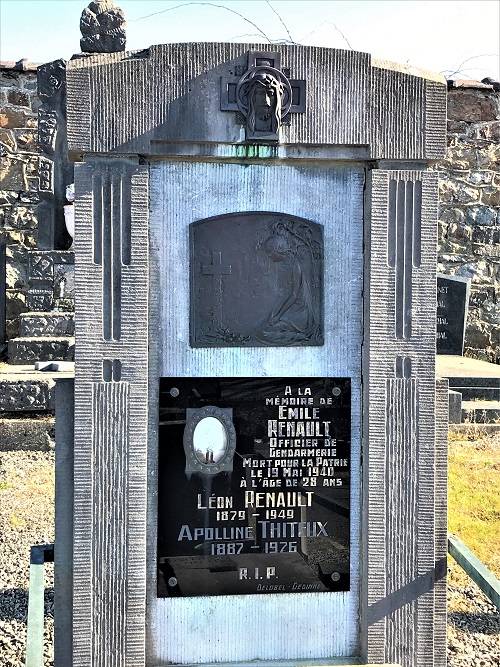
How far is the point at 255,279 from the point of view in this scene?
9.65 feet

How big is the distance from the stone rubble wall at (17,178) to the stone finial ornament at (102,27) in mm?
1410

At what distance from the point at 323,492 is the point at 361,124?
1.55 metres

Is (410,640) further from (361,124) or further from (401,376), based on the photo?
(361,124)

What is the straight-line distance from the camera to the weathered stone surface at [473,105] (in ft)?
30.6

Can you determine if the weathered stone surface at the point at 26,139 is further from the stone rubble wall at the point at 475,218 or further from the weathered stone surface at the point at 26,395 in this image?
the stone rubble wall at the point at 475,218

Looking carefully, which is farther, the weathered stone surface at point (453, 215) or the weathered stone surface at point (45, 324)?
the weathered stone surface at point (453, 215)

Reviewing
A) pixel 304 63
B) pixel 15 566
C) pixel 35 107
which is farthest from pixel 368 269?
pixel 35 107

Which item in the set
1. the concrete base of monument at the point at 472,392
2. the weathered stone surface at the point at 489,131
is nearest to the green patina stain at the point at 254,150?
the concrete base of monument at the point at 472,392

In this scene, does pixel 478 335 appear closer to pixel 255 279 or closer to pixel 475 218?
pixel 475 218

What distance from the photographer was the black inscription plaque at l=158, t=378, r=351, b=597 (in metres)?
2.94

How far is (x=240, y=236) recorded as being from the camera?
2.92 m

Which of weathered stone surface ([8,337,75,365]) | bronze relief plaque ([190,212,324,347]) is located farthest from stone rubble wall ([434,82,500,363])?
bronze relief plaque ([190,212,324,347])

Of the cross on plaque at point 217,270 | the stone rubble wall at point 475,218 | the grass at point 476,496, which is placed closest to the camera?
the cross on plaque at point 217,270

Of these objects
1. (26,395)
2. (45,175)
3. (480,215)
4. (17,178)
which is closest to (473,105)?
(480,215)
